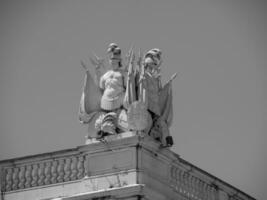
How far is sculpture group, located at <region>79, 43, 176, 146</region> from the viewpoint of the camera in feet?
120

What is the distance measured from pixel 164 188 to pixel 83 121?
9.58ft

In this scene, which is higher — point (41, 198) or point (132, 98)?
point (132, 98)

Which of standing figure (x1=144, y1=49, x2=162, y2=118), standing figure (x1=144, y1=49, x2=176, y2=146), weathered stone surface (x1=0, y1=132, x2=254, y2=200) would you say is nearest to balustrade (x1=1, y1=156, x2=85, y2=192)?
weathered stone surface (x1=0, y1=132, x2=254, y2=200)

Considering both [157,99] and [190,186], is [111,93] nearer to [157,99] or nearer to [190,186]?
[157,99]

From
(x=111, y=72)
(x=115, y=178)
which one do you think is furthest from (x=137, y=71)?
(x=115, y=178)

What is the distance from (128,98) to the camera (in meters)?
36.6

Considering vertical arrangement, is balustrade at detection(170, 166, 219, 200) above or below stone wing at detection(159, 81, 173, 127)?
below

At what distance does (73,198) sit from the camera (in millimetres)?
35969

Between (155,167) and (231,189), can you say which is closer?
(155,167)

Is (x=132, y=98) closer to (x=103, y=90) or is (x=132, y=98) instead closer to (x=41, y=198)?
(x=103, y=90)

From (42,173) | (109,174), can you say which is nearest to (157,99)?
(109,174)

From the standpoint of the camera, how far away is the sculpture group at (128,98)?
36.5 m

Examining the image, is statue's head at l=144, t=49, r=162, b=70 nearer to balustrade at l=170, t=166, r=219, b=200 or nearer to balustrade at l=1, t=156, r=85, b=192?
balustrade at l=170, t=166, r=219, b=200

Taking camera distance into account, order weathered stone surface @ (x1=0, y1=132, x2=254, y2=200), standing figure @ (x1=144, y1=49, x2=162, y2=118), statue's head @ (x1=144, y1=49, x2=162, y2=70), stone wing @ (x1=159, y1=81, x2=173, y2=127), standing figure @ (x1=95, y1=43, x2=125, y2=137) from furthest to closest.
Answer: statue's head @ (x1=144, y1=49, x2=162, y2=70) → stone wing @ (x1=159, y1=81, x2=173, y2=127) → standing figure @ (x1=144, y1=49, x2=162, y2=118) → standing figure @ (x1=95, y1=43, x2=125, y2=137) → weathered stone surface @ (x1=0, y1=132, x2=254, y2=200)
